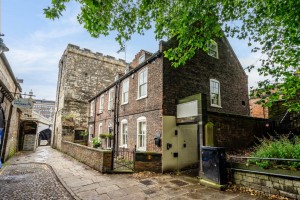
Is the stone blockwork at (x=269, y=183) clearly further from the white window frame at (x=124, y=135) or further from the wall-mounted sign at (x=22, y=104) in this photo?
the wall-mounted sign at (x=22, y=104)

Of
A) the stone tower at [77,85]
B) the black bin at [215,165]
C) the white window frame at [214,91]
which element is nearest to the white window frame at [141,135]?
the black bin at [215,165]

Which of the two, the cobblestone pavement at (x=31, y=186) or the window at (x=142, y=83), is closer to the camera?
the cobblestone pavement at (x=31, y=186)

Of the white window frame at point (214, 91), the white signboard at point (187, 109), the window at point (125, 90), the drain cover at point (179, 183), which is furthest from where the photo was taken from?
the window at point (125, 90)

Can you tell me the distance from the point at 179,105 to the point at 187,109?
76 cm

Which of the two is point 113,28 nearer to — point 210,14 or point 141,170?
point 210,14

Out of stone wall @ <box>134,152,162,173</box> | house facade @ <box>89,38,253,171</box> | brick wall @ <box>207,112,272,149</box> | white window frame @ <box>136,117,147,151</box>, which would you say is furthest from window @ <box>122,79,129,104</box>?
brick wall @ <box>207,112,272,149</box>

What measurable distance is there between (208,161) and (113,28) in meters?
6.61

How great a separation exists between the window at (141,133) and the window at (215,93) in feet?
17.3

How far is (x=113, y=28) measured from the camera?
272 inches

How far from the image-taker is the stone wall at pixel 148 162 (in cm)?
930

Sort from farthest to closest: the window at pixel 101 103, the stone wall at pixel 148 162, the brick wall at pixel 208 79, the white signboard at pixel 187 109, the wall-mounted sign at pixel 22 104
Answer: the window at pixel 101 103 < the wall-mounted sign at pixel 22 104 < the brick wall at pixel 208 79 < the stone wall at pixel 148 162 < the white signboard at pixel 187 109

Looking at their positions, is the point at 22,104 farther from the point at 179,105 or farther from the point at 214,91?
the point at 214,91

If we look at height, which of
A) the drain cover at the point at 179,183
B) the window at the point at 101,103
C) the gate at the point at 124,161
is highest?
the window at the point at 101,103

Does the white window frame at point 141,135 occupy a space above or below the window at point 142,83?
below
